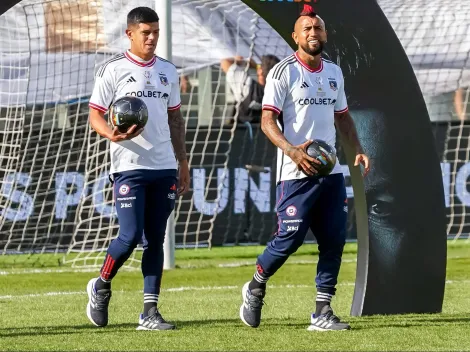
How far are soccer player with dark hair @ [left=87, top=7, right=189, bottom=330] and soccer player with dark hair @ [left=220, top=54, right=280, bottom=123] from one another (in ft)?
28.2

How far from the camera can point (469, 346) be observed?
6.84 m

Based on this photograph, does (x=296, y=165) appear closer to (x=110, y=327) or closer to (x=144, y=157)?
(x=144, y=157)

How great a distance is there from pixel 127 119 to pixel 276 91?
1007 mm

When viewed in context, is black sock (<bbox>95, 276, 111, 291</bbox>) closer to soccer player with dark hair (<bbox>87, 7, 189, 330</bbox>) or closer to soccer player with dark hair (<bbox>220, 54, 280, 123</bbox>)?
soccer player with dark hair (<bbox>87, 7, 189, 330</bbox>)

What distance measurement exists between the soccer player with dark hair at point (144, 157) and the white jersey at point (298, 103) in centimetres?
74

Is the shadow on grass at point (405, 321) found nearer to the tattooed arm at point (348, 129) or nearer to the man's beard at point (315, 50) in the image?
the tattooed arm at point (348, 129)

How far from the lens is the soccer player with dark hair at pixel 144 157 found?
7.66 m

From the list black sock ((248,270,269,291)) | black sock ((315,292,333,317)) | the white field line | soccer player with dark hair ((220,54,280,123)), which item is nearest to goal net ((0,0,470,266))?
soccer player with dark hair ((220,54,280,123))

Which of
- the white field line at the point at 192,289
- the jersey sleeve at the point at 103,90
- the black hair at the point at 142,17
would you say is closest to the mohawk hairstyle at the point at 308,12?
the black hair at the point at 142,17

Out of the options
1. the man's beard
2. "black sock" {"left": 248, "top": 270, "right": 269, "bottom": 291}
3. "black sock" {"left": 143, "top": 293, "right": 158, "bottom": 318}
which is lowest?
"black sock" {"left": 143, "top": 293, "right": 158, "bottom": 318}

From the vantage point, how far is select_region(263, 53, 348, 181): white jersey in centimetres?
758

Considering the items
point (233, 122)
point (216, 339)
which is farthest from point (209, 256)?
point (216, 339)

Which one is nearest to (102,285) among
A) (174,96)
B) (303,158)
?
(174,96)

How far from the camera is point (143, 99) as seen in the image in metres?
7.66
